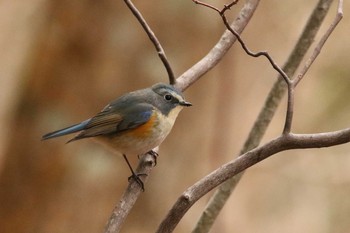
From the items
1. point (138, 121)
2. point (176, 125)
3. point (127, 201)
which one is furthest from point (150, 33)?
point (176, 125)

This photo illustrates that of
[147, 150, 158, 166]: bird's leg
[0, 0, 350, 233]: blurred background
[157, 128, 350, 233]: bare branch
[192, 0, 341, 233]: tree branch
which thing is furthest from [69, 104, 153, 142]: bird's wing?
[0, 0, 350, 233]: blurred background

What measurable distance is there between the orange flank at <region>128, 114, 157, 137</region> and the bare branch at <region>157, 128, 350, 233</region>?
793mm

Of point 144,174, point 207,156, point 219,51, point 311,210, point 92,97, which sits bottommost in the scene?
point 311,210

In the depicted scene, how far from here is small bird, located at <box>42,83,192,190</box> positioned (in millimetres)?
2705

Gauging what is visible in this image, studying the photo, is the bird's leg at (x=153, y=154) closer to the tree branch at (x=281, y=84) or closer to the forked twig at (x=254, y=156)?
the tree branch at (x=281, y=84)

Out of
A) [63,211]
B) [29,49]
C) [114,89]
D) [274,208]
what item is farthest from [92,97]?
[274,208]

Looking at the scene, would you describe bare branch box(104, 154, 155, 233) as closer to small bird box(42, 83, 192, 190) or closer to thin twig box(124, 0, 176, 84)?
small bird box(42, 83, 192, 190)

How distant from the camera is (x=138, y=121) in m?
2.76

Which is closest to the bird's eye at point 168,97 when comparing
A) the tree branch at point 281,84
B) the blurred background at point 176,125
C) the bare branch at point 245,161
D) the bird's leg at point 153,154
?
the bird's leg at point 153,154

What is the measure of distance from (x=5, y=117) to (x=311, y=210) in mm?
2164

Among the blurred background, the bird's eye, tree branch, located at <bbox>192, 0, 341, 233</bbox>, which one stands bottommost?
the blurred background

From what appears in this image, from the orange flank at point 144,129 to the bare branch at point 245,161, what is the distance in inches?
31.2

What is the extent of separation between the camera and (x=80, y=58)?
414 centimetres

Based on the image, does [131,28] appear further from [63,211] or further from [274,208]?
[274,208]
